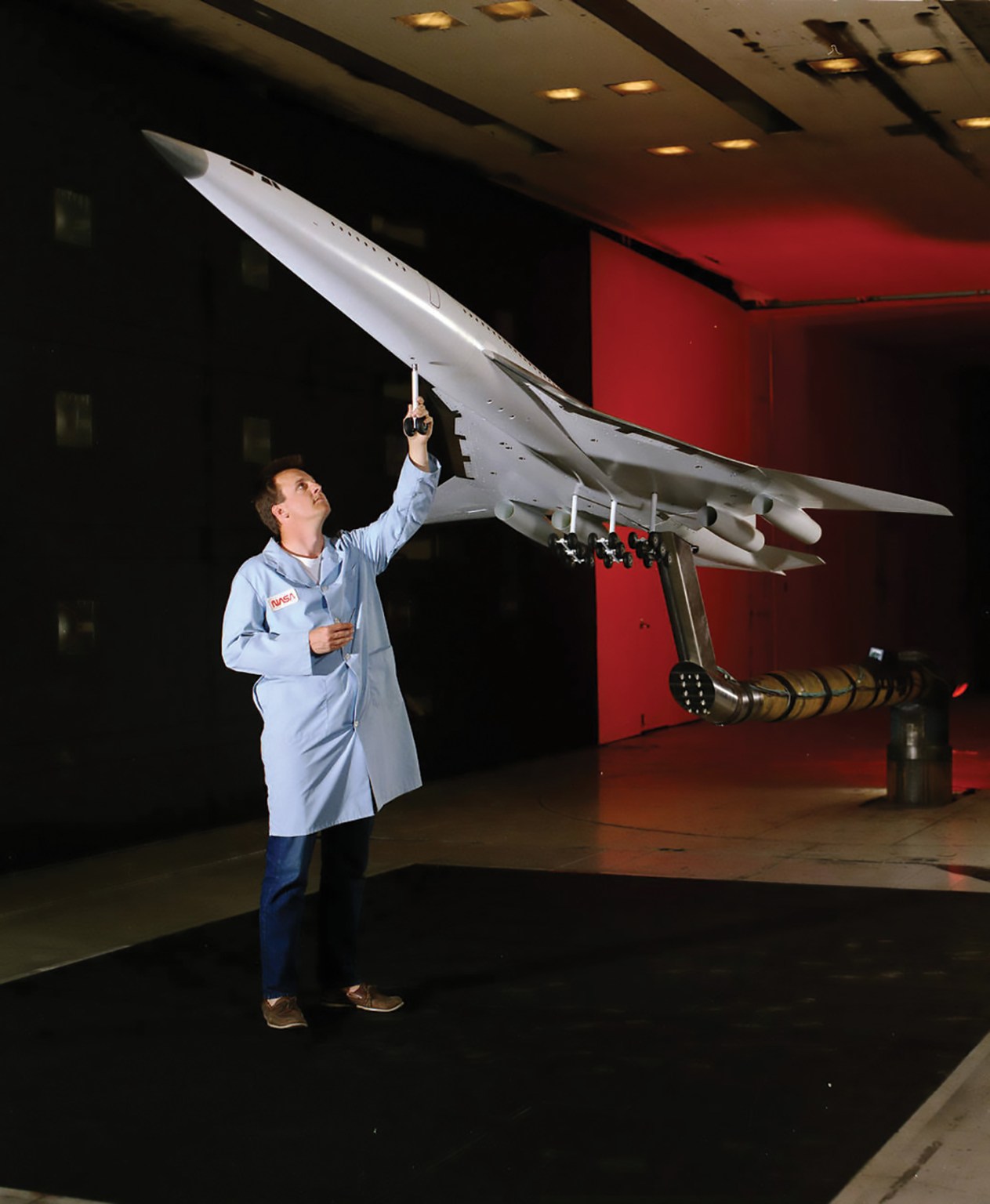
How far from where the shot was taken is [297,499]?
402 centimetres

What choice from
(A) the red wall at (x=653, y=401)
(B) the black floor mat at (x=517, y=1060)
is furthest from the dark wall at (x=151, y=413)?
(A) the red wall at (x=653, y=401)

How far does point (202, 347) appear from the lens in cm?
764

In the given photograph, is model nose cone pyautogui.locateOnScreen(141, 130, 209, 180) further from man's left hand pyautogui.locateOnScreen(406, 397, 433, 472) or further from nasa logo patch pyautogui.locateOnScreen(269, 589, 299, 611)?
nasa logo patch pyautogui.locateOnScreen(269, 589, 299, 611)

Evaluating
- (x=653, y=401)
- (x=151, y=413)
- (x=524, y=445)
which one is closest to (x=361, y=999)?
(x=524, y=445)

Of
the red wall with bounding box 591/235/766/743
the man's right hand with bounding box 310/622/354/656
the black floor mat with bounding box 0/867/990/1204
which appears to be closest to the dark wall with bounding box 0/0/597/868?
the black floor mat with bounding box 0/867/990/1204

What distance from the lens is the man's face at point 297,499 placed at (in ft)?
13.2

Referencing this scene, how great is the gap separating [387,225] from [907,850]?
504cm

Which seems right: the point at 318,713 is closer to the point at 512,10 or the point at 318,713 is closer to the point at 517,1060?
the point at 517,1060

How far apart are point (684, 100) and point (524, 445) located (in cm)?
357

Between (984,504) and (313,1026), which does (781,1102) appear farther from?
(984,504)

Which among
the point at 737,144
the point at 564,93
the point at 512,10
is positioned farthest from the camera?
the point at 737,144

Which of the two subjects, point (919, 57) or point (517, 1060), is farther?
point (919, 57)

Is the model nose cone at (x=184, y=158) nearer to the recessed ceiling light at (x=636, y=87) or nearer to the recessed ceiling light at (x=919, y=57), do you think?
the recessed ceiling light at (x=636, y=87)

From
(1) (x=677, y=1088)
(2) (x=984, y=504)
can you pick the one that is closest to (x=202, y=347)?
(1) (x=677, y=1088)
